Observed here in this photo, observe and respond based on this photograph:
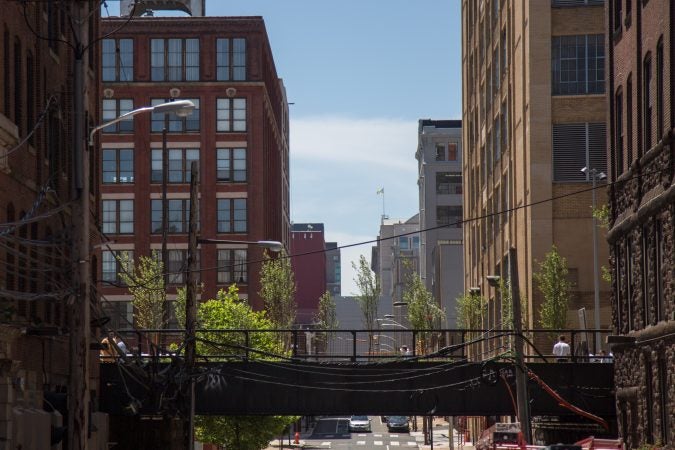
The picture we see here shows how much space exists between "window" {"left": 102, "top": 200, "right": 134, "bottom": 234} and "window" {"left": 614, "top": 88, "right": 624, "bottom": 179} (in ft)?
233

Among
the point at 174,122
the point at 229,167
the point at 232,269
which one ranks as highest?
the point at 174,122

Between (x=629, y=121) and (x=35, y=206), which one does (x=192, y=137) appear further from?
(x=35, y=206)

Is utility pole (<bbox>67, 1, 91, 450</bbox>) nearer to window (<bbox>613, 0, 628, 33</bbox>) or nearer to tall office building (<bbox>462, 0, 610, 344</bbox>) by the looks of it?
window (<bbox>613, 0, 628, 33</bbox>)

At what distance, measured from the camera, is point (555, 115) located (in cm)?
6662

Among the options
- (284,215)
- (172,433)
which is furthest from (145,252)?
(172,433)

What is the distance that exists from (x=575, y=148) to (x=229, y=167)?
49145 mm

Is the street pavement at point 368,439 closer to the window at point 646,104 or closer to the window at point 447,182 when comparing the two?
the window at point 447,182

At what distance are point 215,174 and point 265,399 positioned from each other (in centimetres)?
6753

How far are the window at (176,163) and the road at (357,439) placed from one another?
23.8 metres

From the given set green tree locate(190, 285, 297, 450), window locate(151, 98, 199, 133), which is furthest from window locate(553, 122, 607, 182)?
window locate(151, 98, 199, 133)

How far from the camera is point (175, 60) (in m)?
111

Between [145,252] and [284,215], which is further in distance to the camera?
[284,215]

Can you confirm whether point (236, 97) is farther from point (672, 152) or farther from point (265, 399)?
point (672, 152)

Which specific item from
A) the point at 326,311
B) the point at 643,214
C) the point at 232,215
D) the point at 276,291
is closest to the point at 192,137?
the point at 232,215
